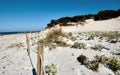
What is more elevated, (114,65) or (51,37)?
(51,37)

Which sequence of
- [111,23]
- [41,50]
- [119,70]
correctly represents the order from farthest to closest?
[111,23], [119,70], [41,50]

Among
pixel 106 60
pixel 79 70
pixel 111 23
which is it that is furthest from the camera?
pixel 111 23

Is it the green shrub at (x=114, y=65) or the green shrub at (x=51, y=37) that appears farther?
the green shrub at (x=51, y=37)

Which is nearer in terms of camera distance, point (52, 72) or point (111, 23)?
point (52, 72)

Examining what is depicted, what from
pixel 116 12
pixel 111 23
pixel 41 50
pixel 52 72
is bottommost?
pixel 52 72

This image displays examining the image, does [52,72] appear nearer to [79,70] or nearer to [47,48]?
[79,70]

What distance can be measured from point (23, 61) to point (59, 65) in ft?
9.14

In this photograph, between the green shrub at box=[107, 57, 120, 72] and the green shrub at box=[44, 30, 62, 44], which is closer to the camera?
the green shrub at box=[107, 57, 120, 72]

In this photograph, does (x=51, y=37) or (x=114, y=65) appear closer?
(x=114, y=65)

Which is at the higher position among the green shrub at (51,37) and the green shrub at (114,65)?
the green shrub at (51,37)

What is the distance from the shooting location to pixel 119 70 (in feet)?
25.5

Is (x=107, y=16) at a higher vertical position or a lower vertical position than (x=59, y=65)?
higher

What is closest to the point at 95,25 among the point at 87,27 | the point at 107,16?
the point at 87,27

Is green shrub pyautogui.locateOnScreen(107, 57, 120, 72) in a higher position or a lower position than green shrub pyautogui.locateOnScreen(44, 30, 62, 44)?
lower
